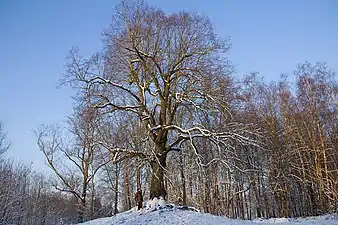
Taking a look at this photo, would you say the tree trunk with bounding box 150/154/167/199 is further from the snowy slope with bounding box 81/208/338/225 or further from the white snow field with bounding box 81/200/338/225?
the snowy slope with bounding box 81/208/338/225

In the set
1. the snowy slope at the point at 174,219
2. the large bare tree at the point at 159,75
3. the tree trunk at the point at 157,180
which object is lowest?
the snowy slope at the point at 174,219

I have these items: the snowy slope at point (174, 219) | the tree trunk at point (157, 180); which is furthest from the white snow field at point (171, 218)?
the tree trunk at point (157, 180)

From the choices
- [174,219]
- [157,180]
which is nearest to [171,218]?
[174,219]

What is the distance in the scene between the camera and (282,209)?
23.2 m

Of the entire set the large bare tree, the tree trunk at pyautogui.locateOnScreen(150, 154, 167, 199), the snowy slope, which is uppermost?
the large bare tree

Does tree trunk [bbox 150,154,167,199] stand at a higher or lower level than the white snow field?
higher

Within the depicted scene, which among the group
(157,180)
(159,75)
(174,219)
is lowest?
(174,219)

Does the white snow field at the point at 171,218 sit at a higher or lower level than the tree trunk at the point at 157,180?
lower

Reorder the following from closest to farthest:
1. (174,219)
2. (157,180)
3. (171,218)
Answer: (174,219) → (171,218) → (157,180)

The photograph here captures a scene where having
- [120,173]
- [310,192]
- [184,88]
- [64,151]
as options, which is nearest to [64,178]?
[64,151]

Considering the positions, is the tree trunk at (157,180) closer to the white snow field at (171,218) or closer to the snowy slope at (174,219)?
the white snow field at (171,218)

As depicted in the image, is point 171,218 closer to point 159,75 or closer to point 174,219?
point 174,219

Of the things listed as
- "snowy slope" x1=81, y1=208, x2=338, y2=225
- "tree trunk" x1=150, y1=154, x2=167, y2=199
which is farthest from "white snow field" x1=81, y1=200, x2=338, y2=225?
"tree trunk" x1=150, y1=154, x2=167, y2=199

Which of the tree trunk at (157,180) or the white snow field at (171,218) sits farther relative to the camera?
the tree trunk at (157,180)
